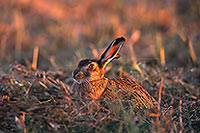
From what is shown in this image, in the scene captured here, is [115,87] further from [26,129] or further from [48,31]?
[48,31]

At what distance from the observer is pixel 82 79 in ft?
9.10

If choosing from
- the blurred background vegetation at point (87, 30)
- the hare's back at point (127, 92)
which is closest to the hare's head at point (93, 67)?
the hare's back at point (127, 92)

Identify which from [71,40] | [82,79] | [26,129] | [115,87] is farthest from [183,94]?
[71,40]

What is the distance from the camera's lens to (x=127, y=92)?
2.74m

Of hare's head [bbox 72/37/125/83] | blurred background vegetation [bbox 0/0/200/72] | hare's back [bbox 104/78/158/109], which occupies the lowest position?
hare's back [bbox 104/78/158/109]

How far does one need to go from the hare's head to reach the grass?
206mm

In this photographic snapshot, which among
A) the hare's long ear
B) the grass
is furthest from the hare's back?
the hare's long ear

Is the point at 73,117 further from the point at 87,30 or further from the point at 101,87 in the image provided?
the point at 87,30

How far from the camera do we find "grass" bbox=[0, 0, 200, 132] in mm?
2393

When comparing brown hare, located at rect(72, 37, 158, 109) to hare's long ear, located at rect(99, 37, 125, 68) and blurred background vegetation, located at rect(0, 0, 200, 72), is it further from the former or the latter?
blurred background vegetation, located at rect(0, 0, 200, 72)

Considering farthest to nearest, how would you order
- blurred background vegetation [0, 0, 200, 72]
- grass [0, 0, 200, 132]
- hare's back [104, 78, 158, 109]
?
1. blurred background vegetation [0, 0, 200, 72]
2. hare's back [104, 78, 158, 109]
3. grass [0, 0, 200, 132]

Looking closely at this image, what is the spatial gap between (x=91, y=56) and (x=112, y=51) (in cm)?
222

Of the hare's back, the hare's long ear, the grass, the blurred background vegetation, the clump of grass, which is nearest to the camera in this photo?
the clump of grass

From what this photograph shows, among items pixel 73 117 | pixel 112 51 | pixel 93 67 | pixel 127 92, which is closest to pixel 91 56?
pixel 112 51
